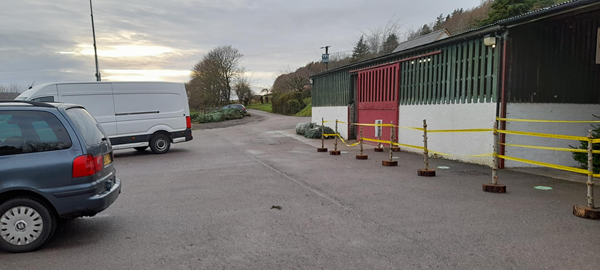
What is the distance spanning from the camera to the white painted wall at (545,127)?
9.75m

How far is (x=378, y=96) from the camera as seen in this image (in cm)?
1633

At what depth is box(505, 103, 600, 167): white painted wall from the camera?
32.0 ft

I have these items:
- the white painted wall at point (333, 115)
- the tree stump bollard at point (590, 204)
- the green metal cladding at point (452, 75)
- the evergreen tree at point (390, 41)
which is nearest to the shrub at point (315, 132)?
the white painted wall at point (333, 115)

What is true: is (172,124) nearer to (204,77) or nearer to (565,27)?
(565,27)

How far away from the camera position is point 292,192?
7.24 metres

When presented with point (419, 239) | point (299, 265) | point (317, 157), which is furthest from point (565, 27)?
point (299, 265)

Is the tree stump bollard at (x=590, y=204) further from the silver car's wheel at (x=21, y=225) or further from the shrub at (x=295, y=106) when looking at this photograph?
the shrub at (x=295, y=106)

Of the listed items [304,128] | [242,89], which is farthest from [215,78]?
[304,128]

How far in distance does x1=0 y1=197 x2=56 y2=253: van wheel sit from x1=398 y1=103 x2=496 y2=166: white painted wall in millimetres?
9640

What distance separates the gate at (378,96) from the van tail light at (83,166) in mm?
11883

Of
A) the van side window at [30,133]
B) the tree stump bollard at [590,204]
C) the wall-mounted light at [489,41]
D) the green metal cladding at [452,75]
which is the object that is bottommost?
the tree stump bollard at [590,204]

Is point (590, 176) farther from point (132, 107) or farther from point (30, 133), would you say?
point (132, 107)

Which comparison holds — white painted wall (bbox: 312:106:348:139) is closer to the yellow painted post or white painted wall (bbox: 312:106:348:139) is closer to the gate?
the gate

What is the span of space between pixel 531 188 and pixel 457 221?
3.14m
